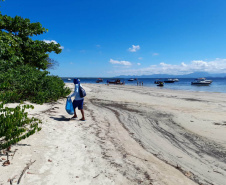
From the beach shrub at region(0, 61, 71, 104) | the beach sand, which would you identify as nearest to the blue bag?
the beach sand

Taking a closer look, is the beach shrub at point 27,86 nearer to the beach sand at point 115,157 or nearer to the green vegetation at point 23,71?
the green vegetation at point 23,71

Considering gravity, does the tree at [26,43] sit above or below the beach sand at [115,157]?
above

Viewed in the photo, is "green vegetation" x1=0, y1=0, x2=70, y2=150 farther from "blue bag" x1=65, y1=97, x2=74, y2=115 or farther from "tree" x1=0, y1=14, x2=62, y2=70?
"blue bag" x1=65, y1=97, x2=74, y2=115

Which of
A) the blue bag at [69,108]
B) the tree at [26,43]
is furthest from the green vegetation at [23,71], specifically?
the blue bag at [69,108]

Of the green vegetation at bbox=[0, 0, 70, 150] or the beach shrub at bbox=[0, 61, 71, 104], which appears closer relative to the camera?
the green vegetation at bbox=[0, 0, 70, 150]

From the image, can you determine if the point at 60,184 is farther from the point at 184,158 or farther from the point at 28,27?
the point at 28,27

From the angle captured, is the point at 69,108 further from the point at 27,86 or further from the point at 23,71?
the point at 23,71

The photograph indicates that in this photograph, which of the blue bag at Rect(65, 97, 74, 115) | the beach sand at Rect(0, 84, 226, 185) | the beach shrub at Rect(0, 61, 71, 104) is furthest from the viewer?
the beach shrub at Rect(0, 61, 71, 104)

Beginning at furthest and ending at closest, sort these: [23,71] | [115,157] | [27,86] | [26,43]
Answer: [26,43] → [23,71] → [27,86] → [115,157]

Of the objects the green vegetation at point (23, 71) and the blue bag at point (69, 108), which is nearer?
the green vegetation at point (23, 71)

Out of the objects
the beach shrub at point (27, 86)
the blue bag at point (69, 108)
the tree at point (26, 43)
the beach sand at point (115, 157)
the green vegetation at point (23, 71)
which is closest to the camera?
the beach sand at point (115, 157)

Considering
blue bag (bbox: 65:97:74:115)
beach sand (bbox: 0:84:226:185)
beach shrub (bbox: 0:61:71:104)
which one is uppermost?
beach shrub (bbox: 0:61:71:104)

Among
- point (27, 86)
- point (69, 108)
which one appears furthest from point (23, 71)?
point (69, 108)

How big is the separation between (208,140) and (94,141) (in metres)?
4.39
